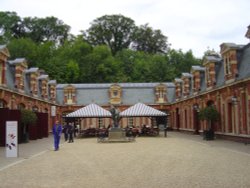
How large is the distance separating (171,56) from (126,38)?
30.0 feet

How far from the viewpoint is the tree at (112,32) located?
6619 centimetres

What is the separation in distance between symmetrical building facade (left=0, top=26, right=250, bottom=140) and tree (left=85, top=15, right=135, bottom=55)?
1817cm

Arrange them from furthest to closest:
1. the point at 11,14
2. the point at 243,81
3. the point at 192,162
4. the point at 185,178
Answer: the point at 11,14 → the point at 243,81 → the point at 192,162 → the point at 185,178

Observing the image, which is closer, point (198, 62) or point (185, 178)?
point (185, 178)

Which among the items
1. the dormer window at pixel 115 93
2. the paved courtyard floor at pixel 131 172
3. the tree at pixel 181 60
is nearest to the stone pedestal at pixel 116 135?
the paved courtyard floor at pixel 131 172

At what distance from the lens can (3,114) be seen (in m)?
23.2

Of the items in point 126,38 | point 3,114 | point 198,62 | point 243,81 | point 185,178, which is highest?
point 126,38

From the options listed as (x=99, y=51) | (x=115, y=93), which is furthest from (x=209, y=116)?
(x=99, y=51)

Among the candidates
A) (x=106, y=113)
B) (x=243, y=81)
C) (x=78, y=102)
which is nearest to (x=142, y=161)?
(x=243, y=81)

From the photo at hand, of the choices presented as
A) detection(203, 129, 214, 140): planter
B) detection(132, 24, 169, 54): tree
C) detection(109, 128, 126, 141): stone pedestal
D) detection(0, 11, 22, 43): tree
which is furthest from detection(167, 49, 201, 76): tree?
detection(203, 129, 214, 140): planter

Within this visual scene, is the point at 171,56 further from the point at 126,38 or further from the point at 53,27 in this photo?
the point at 53,27

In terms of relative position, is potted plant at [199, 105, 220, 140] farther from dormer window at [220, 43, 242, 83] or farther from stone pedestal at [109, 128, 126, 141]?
stone pedestal at [109, 128, 126, 141]

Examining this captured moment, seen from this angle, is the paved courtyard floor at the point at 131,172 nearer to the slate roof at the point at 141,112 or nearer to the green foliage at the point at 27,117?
the green foliage at the point at 27,117

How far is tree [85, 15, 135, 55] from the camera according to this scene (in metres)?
66.2
